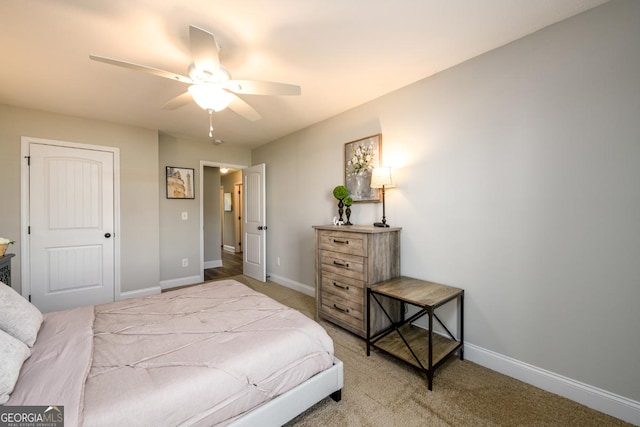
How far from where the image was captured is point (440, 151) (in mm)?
2271

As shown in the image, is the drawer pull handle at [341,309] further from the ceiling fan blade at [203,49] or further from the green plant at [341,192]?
the ceiling fan blade at [203,49]

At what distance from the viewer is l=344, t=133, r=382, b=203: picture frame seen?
2.80 meters

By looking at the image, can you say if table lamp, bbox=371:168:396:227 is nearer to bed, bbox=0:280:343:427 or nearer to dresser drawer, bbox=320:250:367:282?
dresser drawer, bbox=320:250:367:282

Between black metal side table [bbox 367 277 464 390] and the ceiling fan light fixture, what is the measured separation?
187 centimetres

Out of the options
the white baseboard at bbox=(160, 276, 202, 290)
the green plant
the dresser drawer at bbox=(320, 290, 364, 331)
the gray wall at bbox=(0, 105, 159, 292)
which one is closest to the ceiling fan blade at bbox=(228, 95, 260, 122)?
the green plant

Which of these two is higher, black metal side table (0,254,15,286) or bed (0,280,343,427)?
black metal side table (0,254,15,286)

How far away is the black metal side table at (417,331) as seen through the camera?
1854mm

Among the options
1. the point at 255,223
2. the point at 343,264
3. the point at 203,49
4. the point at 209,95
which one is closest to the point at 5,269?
the point at 209,95

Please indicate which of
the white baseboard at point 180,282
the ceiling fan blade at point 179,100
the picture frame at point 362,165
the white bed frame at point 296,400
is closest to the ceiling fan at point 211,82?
the ceiling fan blade at point 179,100

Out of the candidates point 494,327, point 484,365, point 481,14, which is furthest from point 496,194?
point 484,365

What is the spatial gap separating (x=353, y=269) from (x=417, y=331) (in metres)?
0.80

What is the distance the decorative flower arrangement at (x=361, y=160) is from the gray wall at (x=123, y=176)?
2857 millimetres

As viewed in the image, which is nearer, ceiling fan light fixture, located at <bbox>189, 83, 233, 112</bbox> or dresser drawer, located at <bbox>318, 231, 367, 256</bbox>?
ceiling fan light fixture, located at <bbox>189, 83, 233, 112</bbox>

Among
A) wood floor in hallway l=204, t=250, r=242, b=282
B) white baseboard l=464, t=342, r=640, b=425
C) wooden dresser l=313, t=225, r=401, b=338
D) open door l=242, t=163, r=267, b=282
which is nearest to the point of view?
white baseboard l=464, t=342, r=640, b=425
